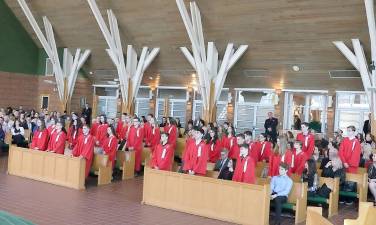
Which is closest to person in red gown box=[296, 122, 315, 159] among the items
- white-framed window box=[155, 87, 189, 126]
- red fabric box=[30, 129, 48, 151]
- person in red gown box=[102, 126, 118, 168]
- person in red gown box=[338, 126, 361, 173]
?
person in red gown box=[338, 126, 361, 173]

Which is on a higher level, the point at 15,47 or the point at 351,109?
the point at 15,47

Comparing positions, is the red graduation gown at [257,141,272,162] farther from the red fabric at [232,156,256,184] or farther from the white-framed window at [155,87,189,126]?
the white-framed window at [155,87,189,126]

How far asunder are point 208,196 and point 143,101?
54.1ft

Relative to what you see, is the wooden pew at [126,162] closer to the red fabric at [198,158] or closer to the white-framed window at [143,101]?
the red fabric at [198,158]

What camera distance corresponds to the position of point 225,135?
1336cm

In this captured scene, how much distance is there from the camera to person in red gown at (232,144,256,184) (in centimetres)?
857

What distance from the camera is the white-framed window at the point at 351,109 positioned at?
18.7 m

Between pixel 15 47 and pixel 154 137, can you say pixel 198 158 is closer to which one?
pixel 154 137

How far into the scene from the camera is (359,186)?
9.62m

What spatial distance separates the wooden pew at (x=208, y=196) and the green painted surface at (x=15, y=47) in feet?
56.4

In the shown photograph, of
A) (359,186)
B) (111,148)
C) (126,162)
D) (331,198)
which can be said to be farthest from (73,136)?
(359,186)

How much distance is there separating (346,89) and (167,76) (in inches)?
322

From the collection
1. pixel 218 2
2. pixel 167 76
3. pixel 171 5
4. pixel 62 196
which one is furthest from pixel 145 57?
pixel 62 196

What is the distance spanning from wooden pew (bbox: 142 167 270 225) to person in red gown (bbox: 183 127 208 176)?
1.67 feet
